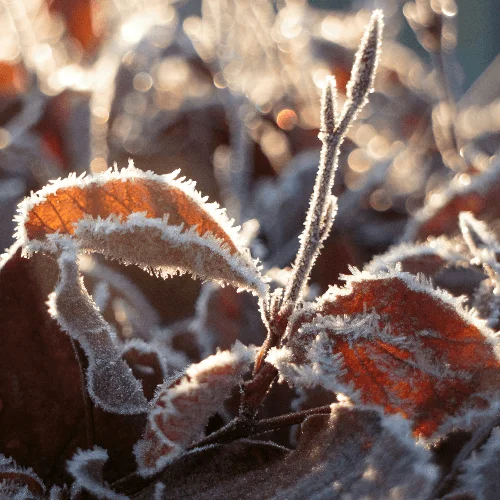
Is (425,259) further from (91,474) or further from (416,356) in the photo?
(91,474)

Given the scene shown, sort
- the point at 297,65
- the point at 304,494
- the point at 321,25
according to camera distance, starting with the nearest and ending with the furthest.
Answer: the point at 304,494, the point at 297,65, the point at 321,25

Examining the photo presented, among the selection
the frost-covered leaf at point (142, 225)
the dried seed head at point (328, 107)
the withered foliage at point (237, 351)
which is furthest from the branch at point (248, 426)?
the dried seed head at point (328, 107)

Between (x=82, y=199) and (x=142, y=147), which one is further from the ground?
(x=142, y=147)

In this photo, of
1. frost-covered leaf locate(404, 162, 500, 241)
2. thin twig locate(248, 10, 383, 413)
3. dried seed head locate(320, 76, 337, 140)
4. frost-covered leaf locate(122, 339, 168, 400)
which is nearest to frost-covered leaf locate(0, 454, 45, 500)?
frost-covered leaf locate(122, 339, 168, 400)

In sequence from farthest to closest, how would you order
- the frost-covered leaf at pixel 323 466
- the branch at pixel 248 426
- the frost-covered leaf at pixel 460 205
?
1. the frost-covered leaf at pixel 460 205
2. the branch at pixel 248 426
3. the frost-covered leaf at pixel 323 466

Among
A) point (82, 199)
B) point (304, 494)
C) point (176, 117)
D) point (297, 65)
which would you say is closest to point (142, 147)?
point (176, 117)

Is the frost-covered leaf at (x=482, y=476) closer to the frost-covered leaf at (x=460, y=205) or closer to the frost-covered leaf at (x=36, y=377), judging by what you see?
the frost-covered leaf at (x=36, y=377)

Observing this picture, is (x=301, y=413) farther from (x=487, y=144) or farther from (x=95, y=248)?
(x=487, y=144)

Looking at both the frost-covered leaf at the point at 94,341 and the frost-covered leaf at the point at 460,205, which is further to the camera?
the frost-covered leaf at the point at 460,205
